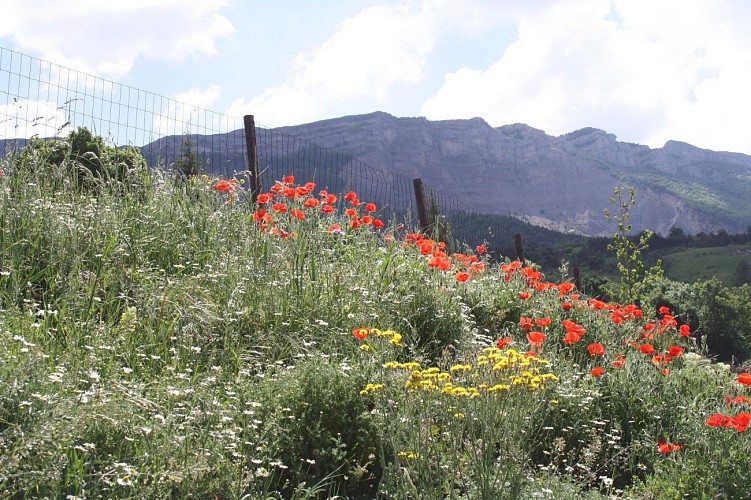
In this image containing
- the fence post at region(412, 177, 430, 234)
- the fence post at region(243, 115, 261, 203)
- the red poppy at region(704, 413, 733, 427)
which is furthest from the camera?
Answer: the fence post at region(412, 177, 430, 234)

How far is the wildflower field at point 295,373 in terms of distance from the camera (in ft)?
8.16

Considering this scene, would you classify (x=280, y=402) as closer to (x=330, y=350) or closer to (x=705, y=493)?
(x=330, y=350)

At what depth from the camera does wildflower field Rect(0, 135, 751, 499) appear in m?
2.49

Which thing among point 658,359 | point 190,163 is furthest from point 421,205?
point 658,359

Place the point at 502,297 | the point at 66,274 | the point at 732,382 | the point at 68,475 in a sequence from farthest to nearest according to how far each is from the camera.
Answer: the point at 502,297, the point at 732,382, the point at 66,274, the point at 68,475

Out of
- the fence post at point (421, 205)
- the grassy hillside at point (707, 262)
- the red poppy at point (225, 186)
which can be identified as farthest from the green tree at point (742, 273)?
the red poppy at point (225, 186)

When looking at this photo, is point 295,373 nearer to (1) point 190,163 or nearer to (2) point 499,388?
(2) point 499,388

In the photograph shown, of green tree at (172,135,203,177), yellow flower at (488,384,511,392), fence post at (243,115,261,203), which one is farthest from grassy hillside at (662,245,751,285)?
yellow flower at (488,384,511,392)

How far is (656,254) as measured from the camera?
66.8 meters

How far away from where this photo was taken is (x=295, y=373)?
314 centimetres

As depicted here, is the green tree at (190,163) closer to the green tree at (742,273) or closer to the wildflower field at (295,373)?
the wildflower field at (295,373)

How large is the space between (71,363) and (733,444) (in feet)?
10.5

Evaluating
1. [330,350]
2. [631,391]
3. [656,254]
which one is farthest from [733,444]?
[656,254]

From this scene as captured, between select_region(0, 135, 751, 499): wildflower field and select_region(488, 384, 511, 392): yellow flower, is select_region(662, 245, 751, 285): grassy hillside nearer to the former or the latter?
select_region(0, 135, 751, 499): wildflower field
